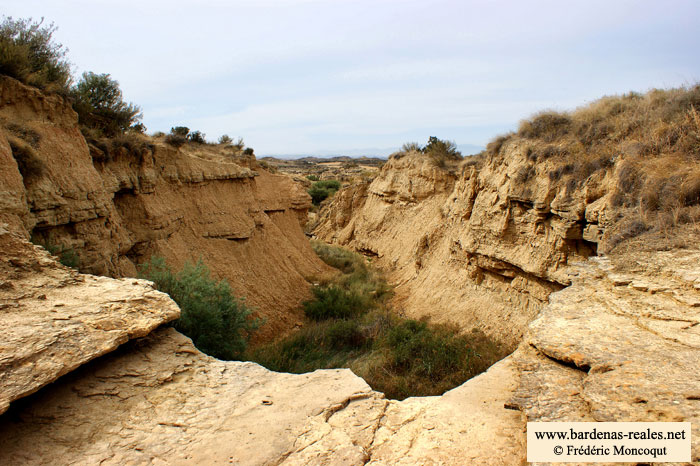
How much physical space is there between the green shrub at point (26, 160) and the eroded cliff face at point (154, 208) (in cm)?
5

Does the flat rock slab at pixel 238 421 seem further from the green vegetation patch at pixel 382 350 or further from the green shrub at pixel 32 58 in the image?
the green shrub at pixel 32 58

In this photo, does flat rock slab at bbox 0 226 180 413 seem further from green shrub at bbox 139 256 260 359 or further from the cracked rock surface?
the cracked rock surface

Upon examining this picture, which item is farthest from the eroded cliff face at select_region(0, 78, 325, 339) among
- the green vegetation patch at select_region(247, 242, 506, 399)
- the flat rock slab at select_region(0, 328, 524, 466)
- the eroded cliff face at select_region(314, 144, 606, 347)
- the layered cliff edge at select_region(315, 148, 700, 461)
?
the layered cliff edge at select_region(315, 148, 700, 461)

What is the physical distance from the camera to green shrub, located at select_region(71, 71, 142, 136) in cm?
978

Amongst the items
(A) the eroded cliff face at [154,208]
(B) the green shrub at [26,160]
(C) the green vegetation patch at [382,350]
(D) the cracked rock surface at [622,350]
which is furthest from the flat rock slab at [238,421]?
(B) the green shrub at [26,160]

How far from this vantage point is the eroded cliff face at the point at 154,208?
6.69 metres

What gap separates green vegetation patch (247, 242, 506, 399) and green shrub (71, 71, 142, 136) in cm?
696

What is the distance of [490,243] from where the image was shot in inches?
410

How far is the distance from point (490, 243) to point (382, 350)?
14.3 feet

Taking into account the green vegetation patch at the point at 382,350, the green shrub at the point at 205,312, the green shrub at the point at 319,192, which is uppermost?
the green shrub at the point at 319,192

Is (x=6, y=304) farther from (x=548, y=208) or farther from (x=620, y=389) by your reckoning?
(x=548, y=208)

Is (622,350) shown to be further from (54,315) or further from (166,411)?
(54,315)

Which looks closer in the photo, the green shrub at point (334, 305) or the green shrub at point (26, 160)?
the green shrub at point (26, 160)

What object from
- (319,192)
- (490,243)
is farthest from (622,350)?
(319,192)
